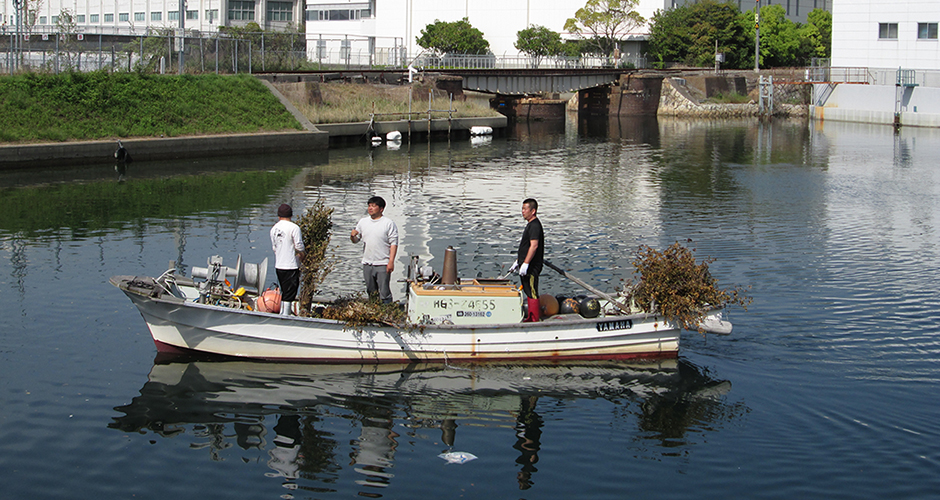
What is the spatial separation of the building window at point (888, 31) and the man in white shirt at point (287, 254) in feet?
246

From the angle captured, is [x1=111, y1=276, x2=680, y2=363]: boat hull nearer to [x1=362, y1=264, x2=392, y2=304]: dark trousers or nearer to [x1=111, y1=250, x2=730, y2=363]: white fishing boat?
[x1=111, y1=250, x2=730, y2=363]: white fishing boat

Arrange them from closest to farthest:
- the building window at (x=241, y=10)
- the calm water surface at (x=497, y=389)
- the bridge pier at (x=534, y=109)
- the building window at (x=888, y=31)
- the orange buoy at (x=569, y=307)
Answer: the calm water surface at (x=497, y=389) → the orange buoy at (x=569, y=307) → the building window at (x=888, y=31) → the bridge pier at (x=534, y=109) → the building window at (x=241, y=10)

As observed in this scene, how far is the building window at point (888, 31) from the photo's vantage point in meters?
76.6

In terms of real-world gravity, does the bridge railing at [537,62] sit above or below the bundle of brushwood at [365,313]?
above

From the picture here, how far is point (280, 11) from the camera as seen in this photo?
127 meters

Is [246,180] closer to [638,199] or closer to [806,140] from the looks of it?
[638,199]

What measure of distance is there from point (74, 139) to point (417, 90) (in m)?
29.3

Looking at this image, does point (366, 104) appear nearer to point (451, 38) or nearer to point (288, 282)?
point (288, 282)

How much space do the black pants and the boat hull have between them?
61cm

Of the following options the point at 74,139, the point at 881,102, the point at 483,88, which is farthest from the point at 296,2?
the point at 74,139

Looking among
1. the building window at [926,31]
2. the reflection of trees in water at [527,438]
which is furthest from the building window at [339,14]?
the reflection of trees in water at [527,438]

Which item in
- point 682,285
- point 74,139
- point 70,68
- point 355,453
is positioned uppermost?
point 70,68

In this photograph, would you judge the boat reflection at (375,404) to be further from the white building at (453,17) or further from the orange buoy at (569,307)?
the white building at (453,17)

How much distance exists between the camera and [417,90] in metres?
65.1
